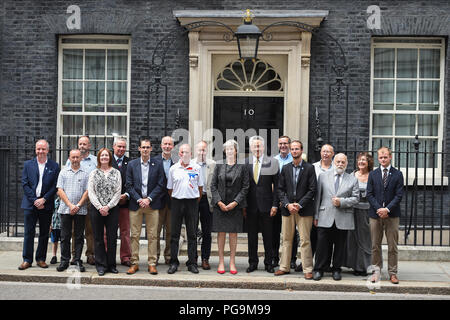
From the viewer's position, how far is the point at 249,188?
332 inches

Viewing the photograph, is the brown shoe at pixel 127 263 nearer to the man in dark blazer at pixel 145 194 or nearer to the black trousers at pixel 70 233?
the man in dark blazer at pixel 145 194

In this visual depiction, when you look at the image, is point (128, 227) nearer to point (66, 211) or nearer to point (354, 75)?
point (66, 211)

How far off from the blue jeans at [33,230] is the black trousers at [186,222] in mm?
1779

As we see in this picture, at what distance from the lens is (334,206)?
8.00m

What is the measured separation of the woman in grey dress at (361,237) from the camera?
27.1 feet

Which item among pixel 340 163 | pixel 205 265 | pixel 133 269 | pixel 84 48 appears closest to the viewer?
pixel 340 163

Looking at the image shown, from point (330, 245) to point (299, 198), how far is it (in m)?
0.78

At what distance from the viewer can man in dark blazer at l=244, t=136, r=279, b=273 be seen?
838 cm

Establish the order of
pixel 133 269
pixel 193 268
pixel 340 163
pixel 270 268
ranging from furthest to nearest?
1. pixel 270 268
2. pixel 193 268
3. pixel 133 269
4. pixel 340 163

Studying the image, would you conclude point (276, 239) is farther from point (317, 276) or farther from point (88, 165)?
point (88, 165)

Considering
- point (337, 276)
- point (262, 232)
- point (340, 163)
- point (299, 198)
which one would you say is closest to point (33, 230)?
point (262, 232)

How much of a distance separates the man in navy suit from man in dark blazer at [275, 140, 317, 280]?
3.17 meters

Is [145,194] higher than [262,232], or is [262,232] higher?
[145,194]

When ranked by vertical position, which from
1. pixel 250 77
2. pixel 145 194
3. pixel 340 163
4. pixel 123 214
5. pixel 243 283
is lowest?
pixel 243 283
